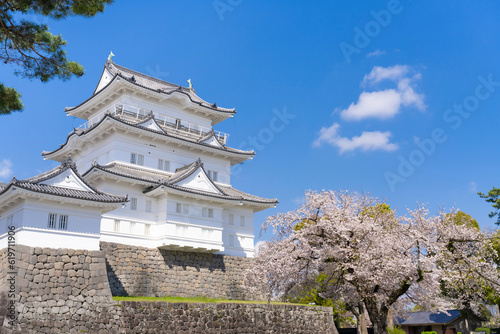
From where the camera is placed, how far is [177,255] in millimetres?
26531

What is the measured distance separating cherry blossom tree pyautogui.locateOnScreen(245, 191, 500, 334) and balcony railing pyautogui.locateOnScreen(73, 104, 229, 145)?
525 inches

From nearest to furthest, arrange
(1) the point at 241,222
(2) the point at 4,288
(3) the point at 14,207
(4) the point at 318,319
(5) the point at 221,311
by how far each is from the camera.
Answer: (2) the point at 4,288
(3) the point at 14,207
(5) the point at 221,311
(4) the point at 318,319
(1) the point at 241,222

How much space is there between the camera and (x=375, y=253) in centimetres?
1780

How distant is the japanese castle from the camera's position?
61.5 feet

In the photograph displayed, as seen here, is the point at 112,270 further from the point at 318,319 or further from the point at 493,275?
the point at 493,275

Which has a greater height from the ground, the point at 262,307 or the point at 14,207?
the point at 14,207

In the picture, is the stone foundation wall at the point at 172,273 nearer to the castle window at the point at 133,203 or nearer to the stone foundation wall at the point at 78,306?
the castle window at the point at 133,203

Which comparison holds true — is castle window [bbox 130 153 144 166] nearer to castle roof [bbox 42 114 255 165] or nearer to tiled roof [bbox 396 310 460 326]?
castle roof [bbox 42 114 255 165]

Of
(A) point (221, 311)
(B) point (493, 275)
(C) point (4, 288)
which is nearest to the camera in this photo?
(C) point (4, 288)

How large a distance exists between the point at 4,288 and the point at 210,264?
43.0 feet

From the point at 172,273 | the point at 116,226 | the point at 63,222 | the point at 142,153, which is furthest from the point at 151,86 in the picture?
the point at 63,222

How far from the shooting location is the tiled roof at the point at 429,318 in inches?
1582

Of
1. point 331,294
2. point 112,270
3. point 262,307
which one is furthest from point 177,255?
point 331,294

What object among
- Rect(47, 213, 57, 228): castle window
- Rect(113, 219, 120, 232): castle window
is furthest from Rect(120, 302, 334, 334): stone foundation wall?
Rect(113, 219, 120, 232): castle window
